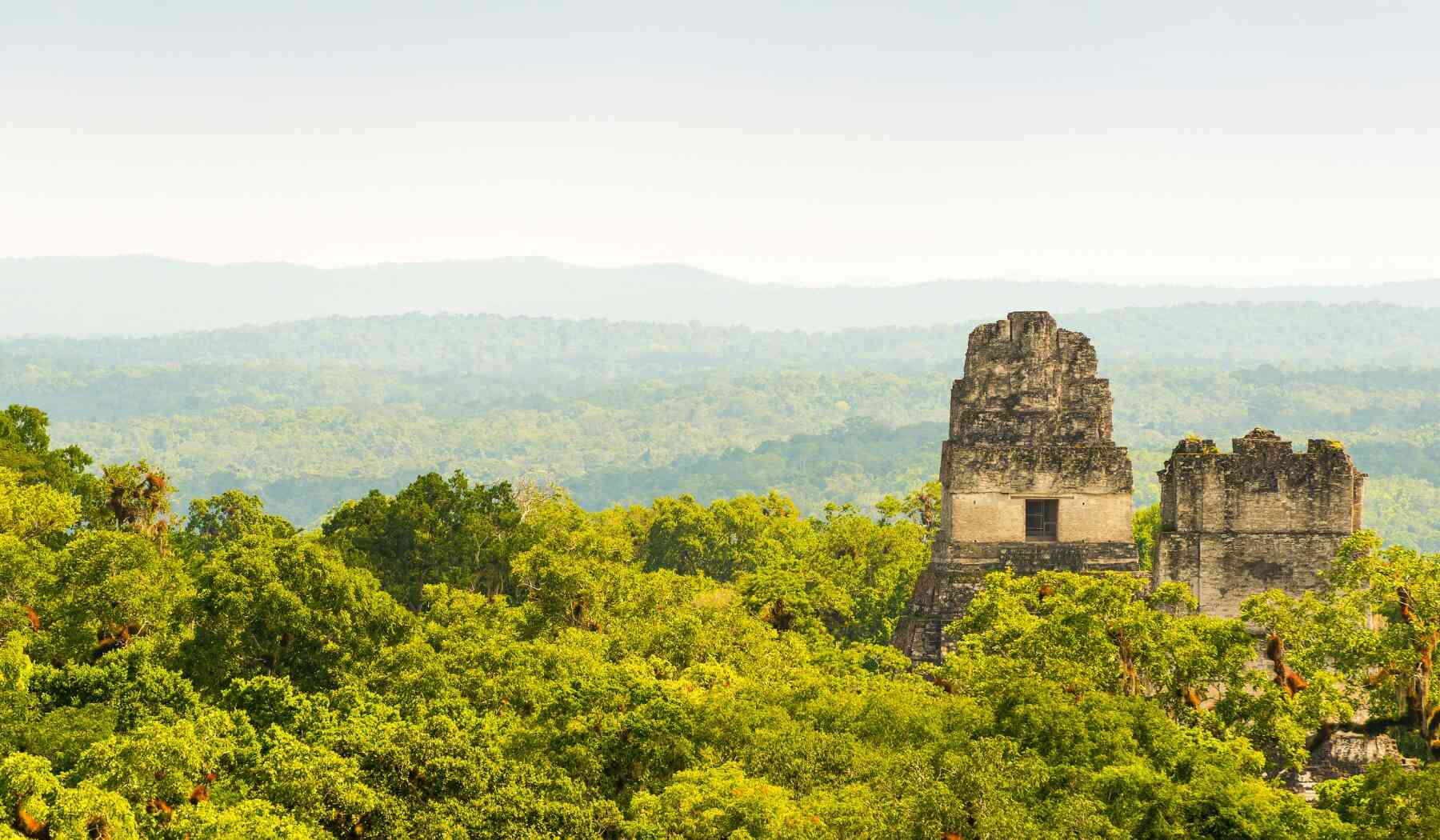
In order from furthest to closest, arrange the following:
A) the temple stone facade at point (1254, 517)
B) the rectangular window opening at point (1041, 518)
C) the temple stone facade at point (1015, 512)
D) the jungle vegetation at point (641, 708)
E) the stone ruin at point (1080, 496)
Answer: the rectangular window opening at point (1041, 518)
the temple stone facade at point (1015, 512)
the stone ruin at point (1080, 496)
the temple stone facade at point (1254, 517)
the jungle vegetation at point (641, 708)

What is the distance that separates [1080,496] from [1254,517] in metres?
4.65

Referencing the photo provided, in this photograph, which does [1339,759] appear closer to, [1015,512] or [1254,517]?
[1254,517]

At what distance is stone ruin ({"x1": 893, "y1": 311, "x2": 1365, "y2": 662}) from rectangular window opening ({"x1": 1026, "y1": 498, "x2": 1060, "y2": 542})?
28 mm

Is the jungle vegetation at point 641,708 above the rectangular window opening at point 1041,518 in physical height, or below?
below

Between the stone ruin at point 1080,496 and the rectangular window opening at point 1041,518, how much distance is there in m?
0.03

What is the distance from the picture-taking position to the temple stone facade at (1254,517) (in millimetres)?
41281

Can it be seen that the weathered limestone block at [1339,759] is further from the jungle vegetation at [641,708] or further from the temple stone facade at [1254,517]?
the temple stone facade at [1254,517]

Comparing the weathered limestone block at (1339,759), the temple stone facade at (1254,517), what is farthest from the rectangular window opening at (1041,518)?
the weathered limestone block at (1339,759)

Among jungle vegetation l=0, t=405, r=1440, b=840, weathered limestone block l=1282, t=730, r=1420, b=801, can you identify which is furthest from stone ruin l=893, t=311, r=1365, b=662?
weathered limestone block l=1282, t=730, r=1420, b=801

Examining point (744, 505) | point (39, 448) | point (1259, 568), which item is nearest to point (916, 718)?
point (1259, 568)

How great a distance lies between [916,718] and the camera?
104 feet

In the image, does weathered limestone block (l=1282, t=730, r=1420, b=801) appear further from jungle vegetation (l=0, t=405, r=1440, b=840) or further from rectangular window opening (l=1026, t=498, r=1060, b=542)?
rectangular window opening (l=1026, t=498, r=1060, b=542)

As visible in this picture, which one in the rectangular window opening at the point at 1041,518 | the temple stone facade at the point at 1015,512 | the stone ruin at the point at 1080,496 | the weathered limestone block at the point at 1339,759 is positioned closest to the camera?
the weathered limestone block at the point at 1339,759

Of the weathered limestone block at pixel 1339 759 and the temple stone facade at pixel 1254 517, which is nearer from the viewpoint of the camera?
the weathered limestone block at pixel 1339 759
